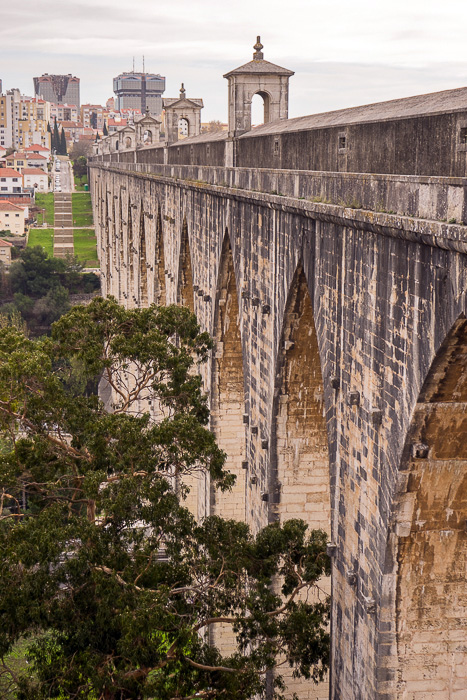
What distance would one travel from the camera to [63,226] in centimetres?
9412

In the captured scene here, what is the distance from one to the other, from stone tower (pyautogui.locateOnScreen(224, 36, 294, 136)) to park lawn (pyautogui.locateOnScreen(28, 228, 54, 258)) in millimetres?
63402

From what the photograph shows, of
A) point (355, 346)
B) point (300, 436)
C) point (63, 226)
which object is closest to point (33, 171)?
point (63, 226)

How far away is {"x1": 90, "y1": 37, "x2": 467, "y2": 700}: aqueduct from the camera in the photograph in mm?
8320

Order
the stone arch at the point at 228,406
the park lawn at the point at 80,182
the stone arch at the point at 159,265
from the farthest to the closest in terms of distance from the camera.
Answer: the park lawn at the point at 80,182
the stone arch at the point at 159,265
the stone arch at the point at 228,406

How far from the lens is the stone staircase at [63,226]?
8231 centimetres

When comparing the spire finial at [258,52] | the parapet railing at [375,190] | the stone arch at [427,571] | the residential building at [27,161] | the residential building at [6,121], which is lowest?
the stone arch at [427,571]

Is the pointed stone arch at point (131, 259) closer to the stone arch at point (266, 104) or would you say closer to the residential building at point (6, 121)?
the stone arch at point (266, 104)

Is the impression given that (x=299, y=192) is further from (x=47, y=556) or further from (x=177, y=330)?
(x=47, y=556)

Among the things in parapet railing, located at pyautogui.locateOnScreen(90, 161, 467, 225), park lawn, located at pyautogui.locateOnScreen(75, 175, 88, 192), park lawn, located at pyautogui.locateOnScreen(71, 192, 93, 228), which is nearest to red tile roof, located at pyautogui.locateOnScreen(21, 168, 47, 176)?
park lawn, located at pyautogui.locateOnScreen(75, 175, 88, 192)

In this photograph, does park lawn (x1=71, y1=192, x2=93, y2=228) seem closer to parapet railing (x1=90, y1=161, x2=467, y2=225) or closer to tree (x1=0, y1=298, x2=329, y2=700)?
parapet railing (x1=90, y1=161, x2=467, y2=225)

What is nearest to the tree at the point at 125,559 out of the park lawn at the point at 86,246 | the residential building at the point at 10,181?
the park lawn at the point at 86,246

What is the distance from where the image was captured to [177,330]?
1515 centimetres

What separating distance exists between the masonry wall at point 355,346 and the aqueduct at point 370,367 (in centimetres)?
3

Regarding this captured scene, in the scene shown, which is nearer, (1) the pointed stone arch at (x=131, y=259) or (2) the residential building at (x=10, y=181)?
(1) the pointed stone arch at (x=131, y=259)
